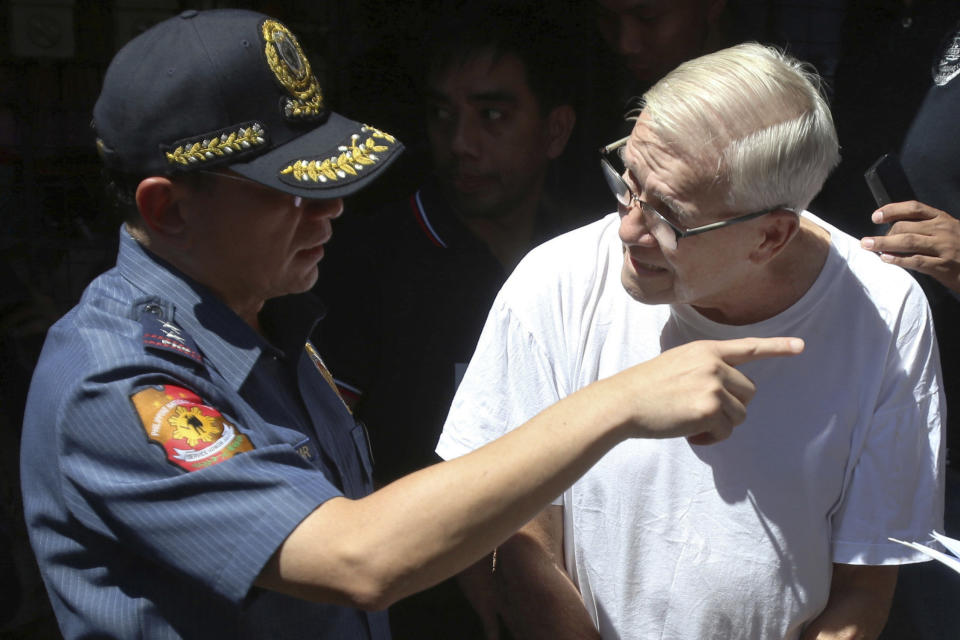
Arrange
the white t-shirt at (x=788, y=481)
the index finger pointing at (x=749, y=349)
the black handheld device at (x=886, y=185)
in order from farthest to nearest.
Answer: the black handheld device at (x=886, y=185)
the white t-shirt at (x=788, y=481)
the index finger pointing at (x=749, y=349)

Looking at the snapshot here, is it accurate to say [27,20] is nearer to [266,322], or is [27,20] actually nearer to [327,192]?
[266,322]

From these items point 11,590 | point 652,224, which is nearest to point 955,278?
point 652,224

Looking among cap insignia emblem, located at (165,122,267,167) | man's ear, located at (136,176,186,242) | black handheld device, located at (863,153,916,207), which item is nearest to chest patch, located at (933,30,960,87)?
black handheld device, located at (863,153,916,207)

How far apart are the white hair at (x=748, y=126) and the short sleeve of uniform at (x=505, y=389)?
0.42 m

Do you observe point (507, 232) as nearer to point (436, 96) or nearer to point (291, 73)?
point (436, 96)

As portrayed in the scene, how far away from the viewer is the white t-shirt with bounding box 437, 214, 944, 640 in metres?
1.70

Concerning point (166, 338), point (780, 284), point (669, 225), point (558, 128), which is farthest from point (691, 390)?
point (558, 128)

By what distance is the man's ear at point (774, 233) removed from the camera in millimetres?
1658

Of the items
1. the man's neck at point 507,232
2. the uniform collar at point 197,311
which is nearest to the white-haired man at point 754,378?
the uniform collar at point 197,311

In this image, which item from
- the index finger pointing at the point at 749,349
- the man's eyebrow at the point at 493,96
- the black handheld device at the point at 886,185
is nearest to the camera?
the index finger pointing at the point at 749,349

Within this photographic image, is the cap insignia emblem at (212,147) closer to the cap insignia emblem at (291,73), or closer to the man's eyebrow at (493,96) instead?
the cap insignia emblem at (291,73)

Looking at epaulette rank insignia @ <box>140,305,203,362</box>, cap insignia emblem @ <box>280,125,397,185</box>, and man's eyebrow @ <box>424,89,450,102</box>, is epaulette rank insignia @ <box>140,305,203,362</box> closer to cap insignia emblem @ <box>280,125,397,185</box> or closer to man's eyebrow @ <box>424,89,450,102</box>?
cap insignia emblem @ <box>280,125,397,185</box>

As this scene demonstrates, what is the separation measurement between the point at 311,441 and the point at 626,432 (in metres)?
0.53

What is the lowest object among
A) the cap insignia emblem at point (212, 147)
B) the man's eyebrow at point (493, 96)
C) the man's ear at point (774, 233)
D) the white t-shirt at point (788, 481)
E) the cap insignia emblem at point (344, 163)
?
the white t-shirt at point (788, 481)
